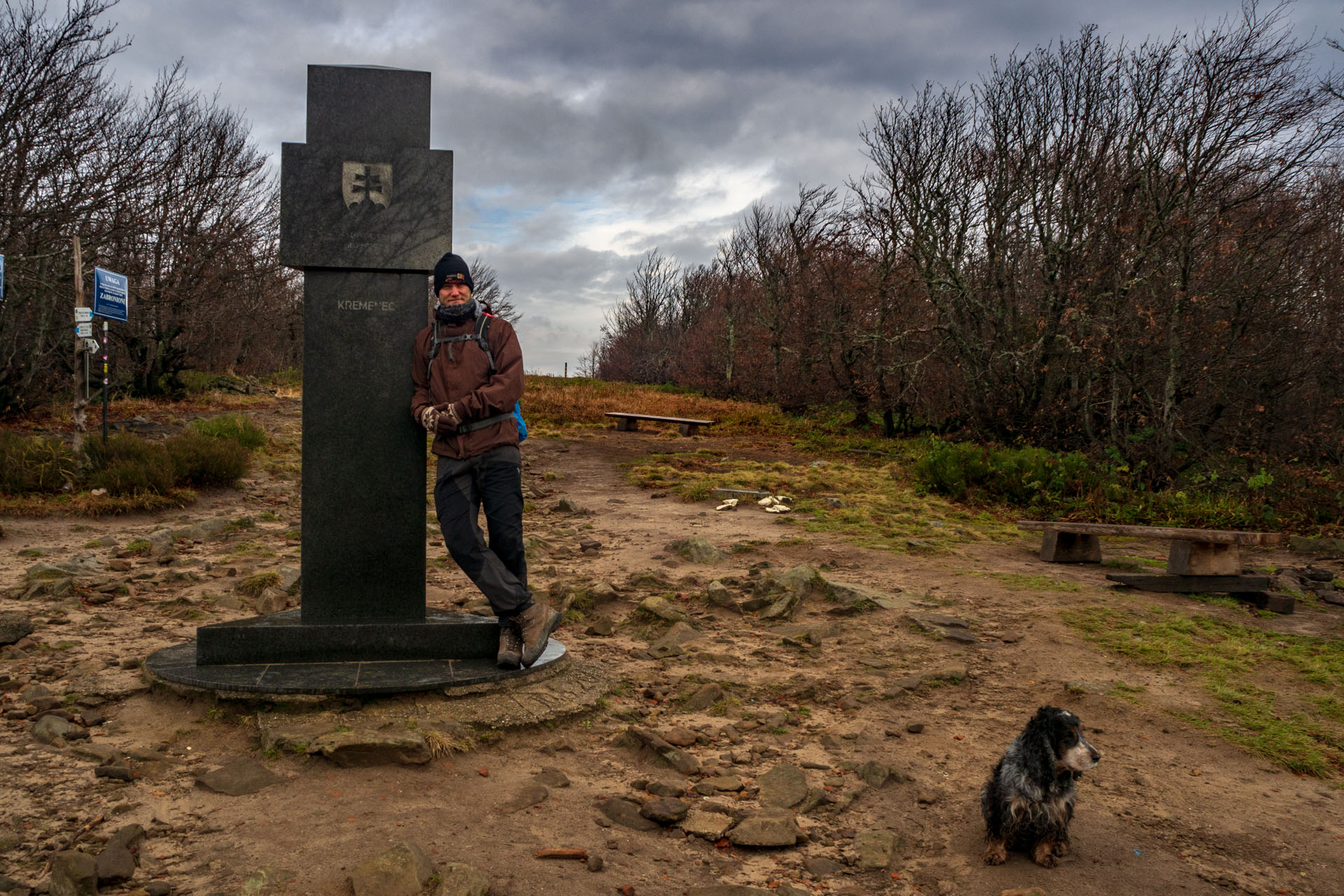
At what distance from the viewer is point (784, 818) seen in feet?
11.7

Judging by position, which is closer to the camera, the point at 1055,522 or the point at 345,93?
the point at 345,93

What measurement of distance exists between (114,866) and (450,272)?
289 cm

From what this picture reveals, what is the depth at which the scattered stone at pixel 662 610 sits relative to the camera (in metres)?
6.15

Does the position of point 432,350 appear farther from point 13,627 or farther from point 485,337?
point 13,627

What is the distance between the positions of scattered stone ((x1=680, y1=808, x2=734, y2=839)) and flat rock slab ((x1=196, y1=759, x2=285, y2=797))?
1.67m

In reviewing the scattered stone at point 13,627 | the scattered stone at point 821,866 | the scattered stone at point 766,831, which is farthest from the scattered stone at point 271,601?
the scattered stone at point 821,866

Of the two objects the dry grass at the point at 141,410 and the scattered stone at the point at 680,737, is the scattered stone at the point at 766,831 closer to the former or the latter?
the scattered stone at the point at 680,737

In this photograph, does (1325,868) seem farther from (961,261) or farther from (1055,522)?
(961,261)

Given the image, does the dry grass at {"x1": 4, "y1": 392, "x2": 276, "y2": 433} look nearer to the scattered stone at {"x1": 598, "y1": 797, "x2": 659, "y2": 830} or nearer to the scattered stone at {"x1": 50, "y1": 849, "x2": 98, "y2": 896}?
the scattered stone at {"x1": 50, "y1": 849, "x2": 98, "y2": 896}

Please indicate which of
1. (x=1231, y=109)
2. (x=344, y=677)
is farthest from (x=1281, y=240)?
(x=344, y=677)

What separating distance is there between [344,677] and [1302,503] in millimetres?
10673

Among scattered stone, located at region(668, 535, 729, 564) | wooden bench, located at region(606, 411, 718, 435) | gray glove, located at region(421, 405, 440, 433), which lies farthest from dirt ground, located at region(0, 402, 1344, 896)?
wooden bench, located at region(606, 411, 718, 435)

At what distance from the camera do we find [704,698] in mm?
4836

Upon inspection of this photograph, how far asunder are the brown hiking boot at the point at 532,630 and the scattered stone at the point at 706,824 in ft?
4.42
